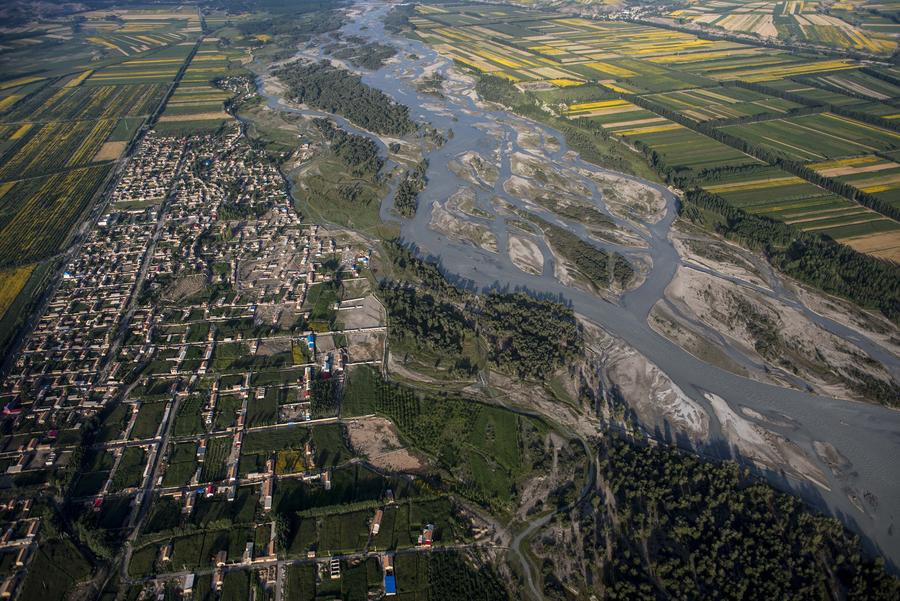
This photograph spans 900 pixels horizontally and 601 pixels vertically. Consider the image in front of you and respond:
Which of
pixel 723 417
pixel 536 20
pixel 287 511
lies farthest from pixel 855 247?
pixel 536 20

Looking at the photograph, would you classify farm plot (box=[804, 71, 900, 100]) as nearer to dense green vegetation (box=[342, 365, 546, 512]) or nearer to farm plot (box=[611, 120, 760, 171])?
farm plot (box=[611, 120, 760, 171])

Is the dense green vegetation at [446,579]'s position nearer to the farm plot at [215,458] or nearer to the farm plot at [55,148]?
the farm plot at [215,458]

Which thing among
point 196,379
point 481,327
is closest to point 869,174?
point 481,327

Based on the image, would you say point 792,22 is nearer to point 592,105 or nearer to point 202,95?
point 592,105

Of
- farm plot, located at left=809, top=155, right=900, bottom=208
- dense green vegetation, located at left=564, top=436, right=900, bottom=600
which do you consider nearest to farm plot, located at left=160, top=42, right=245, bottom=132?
dense green vegetation, located at left=564, top=436, right=900, bottom=600

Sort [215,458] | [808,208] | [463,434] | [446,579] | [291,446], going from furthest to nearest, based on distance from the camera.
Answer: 1. [808,208]
2. [463,434]
3. [291,446]
4. [215,458]
5. [446,579]

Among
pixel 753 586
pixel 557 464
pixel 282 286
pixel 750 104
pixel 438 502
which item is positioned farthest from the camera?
pixel 750 104

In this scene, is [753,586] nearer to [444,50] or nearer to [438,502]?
[438,502]
